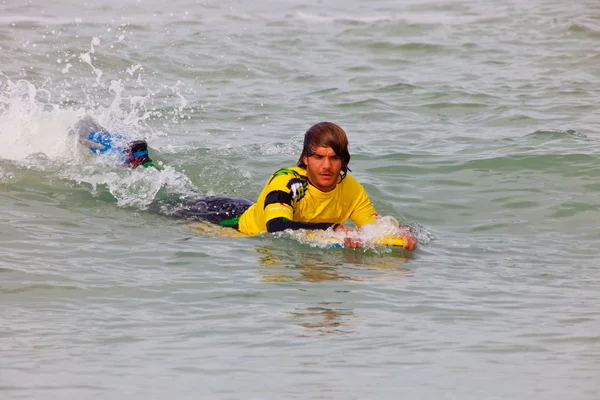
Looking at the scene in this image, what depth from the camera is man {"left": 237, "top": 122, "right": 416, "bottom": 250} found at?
761 centimetres

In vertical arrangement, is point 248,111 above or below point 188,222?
above

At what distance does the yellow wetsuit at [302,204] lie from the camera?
776 centimetres

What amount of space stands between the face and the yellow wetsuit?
127 millimetres

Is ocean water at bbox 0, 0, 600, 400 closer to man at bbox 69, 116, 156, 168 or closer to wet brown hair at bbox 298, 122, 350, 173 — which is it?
man at bbox 69, 116, 156, 168

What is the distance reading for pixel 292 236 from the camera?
7727 millimetres

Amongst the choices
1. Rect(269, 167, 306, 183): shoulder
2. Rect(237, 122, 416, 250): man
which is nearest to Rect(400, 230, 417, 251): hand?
Rect(237, 122, 416, 250): man

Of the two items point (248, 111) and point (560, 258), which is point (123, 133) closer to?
point (248, 111)

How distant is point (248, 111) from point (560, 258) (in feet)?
24.8

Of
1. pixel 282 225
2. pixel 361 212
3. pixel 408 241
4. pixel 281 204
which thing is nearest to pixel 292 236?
pixel 282 225

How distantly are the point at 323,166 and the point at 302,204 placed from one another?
0.47 meters

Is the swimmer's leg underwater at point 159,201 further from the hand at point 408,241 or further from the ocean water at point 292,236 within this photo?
the hand at point 408,241

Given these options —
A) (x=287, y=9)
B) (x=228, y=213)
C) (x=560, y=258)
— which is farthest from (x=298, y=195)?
(x=287, y=9)

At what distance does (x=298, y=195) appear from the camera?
7.89m

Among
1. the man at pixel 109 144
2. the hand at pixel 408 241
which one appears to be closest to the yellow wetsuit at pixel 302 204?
the hand at pixel 408 241
